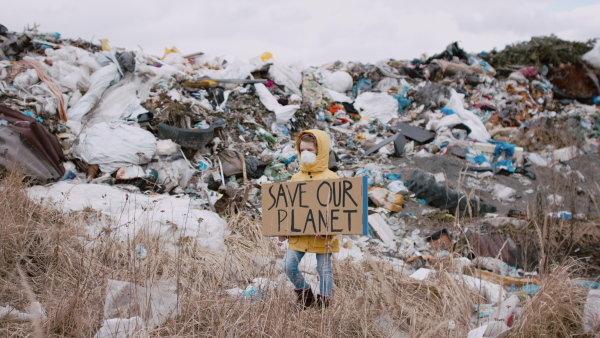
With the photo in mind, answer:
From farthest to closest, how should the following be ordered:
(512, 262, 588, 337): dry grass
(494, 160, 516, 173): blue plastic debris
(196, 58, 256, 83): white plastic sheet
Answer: (196, 58, 256, 83): white plastic sheet < (494, 160, 516, 173): blue plastic debris < (512, 262, 588, 337): dry grass

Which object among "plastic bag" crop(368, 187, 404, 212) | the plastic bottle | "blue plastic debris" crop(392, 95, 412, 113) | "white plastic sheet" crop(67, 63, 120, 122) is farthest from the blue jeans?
"blue plastic debris" crop(392, 95, 412, 113)

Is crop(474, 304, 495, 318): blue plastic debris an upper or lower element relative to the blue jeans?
lower

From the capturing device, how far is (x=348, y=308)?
2.41 meters

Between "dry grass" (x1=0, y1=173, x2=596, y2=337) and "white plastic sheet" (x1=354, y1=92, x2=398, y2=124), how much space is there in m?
7.21

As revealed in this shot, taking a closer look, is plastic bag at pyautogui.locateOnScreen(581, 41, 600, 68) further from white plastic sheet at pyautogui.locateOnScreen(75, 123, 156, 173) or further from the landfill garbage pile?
white plastic sheet at pyautogui.locateOnScreen(75, 123, 156, 173)

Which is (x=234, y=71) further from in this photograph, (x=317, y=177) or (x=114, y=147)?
(x=317, y=177)

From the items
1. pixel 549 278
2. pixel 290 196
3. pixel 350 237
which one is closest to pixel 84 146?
pixel 350 237

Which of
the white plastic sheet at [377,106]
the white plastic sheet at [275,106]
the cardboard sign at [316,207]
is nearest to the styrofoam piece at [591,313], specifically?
the cardboard sign at [316,207]

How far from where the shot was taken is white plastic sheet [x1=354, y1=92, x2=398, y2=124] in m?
10.2

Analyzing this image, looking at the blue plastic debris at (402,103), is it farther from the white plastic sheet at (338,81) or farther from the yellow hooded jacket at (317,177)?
the yellow hooded jacket at (317,177)

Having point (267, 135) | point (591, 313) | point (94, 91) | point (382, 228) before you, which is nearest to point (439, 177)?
point (382, 228)

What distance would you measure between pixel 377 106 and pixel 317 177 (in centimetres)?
811

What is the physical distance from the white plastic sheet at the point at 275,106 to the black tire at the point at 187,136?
8.02 ft

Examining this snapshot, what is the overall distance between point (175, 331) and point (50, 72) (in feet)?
22.1
